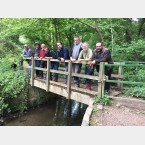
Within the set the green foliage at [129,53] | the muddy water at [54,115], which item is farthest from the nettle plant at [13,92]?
the green foliage at [129,53]

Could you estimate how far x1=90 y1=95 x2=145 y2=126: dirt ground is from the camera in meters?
4.75

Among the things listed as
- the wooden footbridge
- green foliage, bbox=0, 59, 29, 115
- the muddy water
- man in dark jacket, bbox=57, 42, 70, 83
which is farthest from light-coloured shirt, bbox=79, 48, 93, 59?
green foliage, bbox=0, 59, 29, 115

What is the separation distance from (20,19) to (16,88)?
12.8 feet

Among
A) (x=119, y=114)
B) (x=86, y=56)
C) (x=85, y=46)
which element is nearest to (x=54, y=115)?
(x=86, y=56)

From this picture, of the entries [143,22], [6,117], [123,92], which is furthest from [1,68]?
[143,22]

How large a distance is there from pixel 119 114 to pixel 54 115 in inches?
191

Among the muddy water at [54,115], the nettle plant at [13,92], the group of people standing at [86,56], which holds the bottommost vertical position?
the muddy water at [54,115]

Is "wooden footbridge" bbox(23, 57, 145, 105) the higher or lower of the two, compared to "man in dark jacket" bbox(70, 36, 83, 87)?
lower

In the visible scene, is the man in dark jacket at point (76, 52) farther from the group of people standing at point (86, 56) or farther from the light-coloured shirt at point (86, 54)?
Answer: the light-coloured shirt at point (86, 54)

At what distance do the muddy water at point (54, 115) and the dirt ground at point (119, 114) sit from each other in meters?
3.19

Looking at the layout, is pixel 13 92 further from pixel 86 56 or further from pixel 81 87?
pixel 86 56

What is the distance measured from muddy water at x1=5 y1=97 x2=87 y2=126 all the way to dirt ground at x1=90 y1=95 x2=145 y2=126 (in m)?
3.19

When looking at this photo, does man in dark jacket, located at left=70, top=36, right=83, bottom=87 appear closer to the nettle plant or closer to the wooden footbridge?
the wooden footbridge

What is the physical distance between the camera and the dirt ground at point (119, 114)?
4.75 meters
